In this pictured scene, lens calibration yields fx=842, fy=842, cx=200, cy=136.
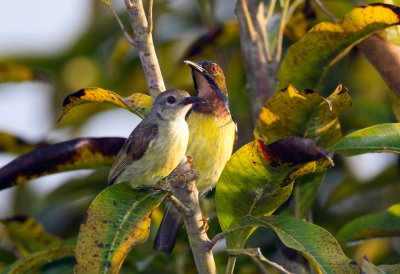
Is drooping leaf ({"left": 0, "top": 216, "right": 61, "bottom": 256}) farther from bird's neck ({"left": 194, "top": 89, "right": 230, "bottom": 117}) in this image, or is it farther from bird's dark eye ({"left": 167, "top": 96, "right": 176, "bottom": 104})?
bird's neck ({"left": 194, "top": 89, "right": 230, "bottom": 117})

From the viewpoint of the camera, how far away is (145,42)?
125 inches

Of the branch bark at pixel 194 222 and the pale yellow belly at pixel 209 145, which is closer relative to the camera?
the branch bark at pixel 194 222

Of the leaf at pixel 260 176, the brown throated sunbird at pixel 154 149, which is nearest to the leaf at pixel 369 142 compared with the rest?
the leaf at pixel 260 176

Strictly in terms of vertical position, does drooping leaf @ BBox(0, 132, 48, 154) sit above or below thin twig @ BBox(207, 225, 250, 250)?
above

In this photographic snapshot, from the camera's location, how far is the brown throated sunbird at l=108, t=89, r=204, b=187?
4.05 meters

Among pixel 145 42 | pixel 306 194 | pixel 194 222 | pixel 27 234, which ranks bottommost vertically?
pixel 306 194

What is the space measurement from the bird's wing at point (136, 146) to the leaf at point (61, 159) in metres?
0.05

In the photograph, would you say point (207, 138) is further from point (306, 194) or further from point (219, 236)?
point (219, 236)

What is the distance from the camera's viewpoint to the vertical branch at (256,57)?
14.5ft

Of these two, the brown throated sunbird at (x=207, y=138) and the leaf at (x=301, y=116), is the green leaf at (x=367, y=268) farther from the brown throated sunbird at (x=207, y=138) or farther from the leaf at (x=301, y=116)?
the brown throated sunbird at (x=207, y=138)

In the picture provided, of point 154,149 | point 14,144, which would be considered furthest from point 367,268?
point 14,144

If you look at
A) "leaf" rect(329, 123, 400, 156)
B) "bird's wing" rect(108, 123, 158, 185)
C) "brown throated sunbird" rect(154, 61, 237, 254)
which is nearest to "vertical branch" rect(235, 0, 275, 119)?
"brown throated sunbird" rect(154, 61, 237, 254)

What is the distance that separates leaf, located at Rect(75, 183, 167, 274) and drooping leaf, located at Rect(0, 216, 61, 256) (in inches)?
47.0

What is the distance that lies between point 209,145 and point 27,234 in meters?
1.09
